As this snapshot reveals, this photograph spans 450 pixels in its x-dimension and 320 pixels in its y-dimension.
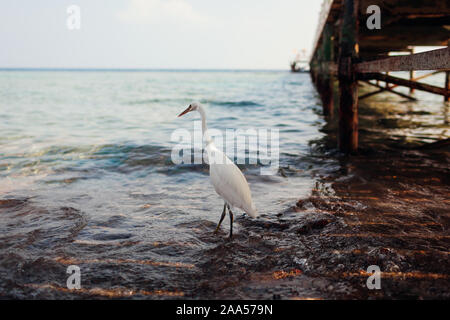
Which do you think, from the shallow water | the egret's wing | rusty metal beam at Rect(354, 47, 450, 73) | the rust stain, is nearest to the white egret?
the egret's wing

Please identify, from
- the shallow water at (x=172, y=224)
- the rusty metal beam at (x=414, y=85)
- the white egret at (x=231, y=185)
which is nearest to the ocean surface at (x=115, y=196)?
the shallow water at (x=172, y=224)

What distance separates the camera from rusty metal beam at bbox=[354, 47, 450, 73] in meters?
2.67

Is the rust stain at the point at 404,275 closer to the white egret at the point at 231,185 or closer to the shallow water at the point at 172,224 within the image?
the shallow water at the point at 172,224

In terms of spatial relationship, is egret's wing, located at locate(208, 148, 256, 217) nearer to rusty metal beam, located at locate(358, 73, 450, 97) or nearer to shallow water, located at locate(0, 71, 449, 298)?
shallow water, located at locate(0, 71, 449, 298)

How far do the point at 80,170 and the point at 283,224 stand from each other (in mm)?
3896

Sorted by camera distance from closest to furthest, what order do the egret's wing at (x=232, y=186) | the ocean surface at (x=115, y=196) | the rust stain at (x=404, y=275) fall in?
the rust stain at (x=404, y=275) < the ocean surface at (x=115, y=196) < the egret's wing at (x=232, y=186)

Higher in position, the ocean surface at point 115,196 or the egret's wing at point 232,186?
the egret's wing at point 232,186

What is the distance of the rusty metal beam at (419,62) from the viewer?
267 centimetres

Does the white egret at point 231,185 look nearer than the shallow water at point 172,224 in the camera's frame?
No

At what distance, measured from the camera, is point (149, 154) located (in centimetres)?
716

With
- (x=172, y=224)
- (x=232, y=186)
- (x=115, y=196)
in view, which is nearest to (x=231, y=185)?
(x=232, y=186)
